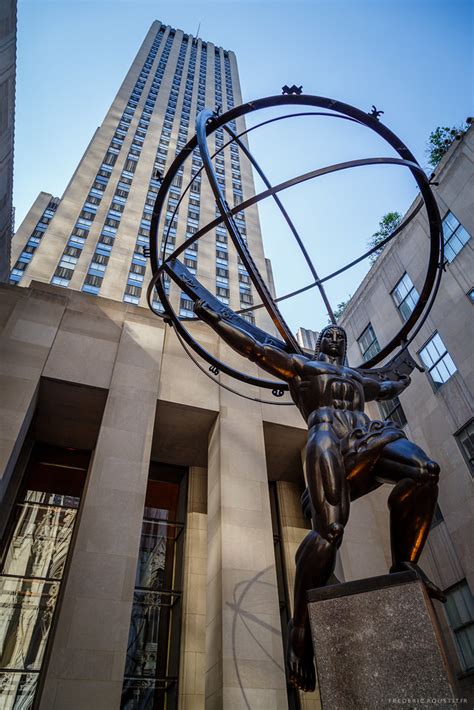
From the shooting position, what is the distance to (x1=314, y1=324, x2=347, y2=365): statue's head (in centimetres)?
619

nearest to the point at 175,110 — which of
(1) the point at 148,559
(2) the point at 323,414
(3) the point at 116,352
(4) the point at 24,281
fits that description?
(4) the point at 24,281

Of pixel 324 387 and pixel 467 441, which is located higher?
pixel 467 441

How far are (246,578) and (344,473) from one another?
23.4 feet

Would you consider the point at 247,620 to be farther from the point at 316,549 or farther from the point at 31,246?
the point at 31,246

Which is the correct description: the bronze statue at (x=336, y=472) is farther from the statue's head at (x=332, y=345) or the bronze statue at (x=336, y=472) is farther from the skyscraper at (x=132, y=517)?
the skyscraper at (x=132, y=517)

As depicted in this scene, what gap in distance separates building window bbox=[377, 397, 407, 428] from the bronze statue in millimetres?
12093

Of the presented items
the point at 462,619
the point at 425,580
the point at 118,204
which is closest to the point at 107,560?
the point at 425,580

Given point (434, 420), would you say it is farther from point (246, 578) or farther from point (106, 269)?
point (106, 269)

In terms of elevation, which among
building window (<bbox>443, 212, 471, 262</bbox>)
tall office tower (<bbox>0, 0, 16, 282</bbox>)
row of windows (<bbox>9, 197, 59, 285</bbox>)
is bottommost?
building window (<bbox>443, 212, 471, 262</bbox>)

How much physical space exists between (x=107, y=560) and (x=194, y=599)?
4116 millimetres

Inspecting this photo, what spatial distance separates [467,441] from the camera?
45.6 feet

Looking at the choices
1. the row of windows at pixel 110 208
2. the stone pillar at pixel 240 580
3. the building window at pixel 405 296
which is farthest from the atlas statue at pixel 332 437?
the row of windows at pixel 110 208

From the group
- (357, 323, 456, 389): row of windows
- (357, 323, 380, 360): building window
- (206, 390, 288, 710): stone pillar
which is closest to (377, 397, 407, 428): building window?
(357, 323, 456, 389): row of windows

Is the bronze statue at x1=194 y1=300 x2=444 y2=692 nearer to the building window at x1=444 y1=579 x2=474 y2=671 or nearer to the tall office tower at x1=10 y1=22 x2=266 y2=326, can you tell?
the building window at x1=444 y1=579 x2=474 y2=671
